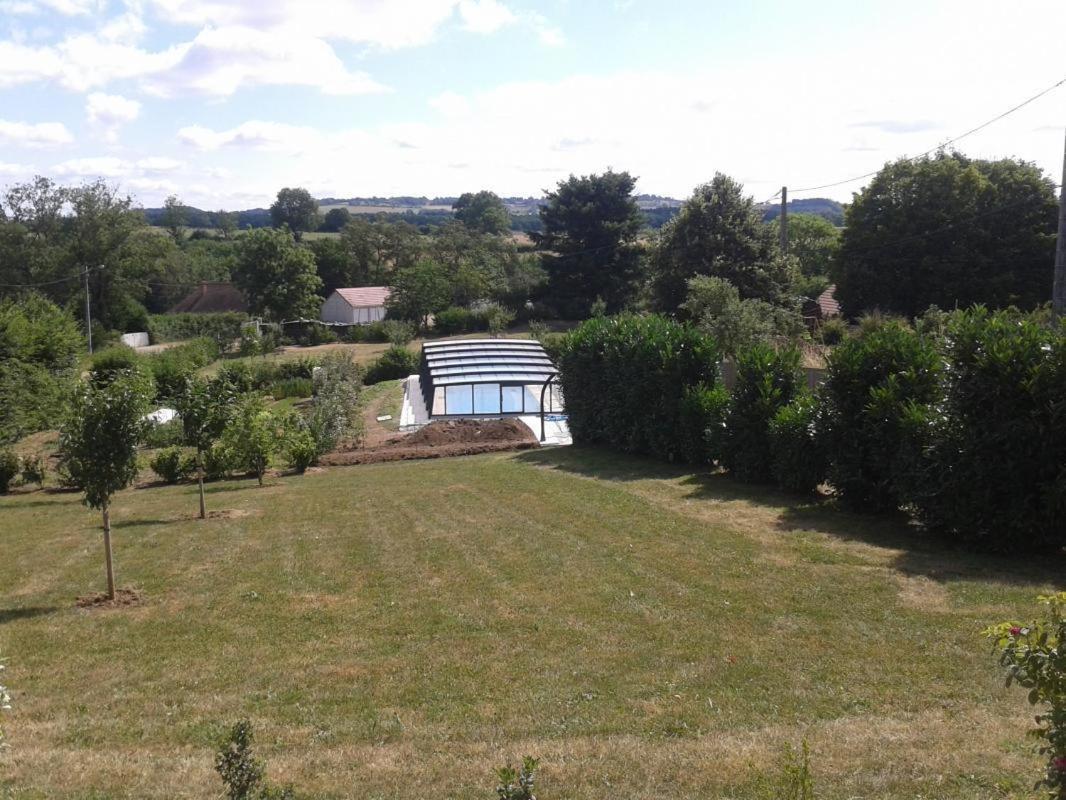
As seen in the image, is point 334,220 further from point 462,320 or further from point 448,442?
point 448,442

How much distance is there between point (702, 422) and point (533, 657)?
10.9 metres

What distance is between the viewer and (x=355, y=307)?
71438 mm

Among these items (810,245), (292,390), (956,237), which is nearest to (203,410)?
(292,390)

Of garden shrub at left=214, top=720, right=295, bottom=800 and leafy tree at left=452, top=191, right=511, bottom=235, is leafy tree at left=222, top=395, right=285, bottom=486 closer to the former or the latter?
garden shrub at left=214, top=720, right=295, bottom=800

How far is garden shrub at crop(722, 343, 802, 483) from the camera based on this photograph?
16.0 m

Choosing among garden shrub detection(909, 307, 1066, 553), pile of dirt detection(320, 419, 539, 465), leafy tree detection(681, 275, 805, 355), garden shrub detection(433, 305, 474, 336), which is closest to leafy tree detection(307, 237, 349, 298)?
garden shrub detection(433, 305, 474, 336)

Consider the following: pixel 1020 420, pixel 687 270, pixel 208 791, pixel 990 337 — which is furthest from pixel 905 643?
pixel 687 270

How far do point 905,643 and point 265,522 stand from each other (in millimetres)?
11119

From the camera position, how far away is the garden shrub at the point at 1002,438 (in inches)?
409

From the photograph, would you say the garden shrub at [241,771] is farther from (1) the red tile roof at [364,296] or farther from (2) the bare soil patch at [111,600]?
(1) the red tile roof at [364,296]

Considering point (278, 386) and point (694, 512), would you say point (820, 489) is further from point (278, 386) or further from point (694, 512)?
point (278, 386)

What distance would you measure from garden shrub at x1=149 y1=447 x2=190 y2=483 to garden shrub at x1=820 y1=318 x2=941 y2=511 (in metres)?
16.8

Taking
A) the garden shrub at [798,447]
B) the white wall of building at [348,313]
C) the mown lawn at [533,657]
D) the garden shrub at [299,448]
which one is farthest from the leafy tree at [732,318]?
the white wall of building at [348,313]

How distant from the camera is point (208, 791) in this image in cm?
555
